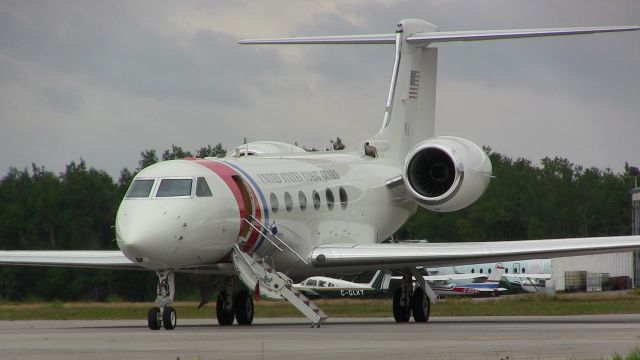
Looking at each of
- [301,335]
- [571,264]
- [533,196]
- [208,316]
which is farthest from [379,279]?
[301,335]

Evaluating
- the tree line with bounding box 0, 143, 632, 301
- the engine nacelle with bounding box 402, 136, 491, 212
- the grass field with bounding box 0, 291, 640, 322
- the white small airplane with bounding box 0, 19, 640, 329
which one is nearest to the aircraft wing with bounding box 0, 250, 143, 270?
the white small airplane with bounding box 0, 19, 640, 329

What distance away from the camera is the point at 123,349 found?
1823 centimetres

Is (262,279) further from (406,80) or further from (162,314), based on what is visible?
(406,80)

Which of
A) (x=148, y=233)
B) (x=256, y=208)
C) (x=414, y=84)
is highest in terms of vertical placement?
(x=414, y=84)

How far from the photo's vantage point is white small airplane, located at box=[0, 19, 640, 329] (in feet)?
81.3

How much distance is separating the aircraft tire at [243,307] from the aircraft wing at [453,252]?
164 cm

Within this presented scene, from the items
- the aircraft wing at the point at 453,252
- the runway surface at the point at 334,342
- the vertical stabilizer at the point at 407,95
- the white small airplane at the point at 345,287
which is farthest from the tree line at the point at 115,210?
the runway surface at the point at 334,342

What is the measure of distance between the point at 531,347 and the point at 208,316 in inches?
653

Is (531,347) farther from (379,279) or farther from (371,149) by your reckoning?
(379,279)

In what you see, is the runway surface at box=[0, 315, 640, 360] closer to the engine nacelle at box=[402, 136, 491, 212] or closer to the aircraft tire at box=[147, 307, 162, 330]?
the aircraft tire at box=[147, 307, 162, 330]

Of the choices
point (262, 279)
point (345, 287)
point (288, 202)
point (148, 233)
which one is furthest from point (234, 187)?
point (345, 287)

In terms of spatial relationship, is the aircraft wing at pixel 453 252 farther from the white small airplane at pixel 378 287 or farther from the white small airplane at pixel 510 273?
the white small airplane at pixel 510 273

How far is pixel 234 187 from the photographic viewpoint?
85.5 feet

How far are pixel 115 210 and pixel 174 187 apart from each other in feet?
80.8
